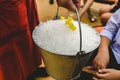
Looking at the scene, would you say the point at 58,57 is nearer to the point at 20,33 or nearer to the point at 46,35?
the point at 46,35

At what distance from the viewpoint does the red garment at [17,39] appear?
1327mm

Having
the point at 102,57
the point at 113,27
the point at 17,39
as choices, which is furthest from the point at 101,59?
the point at 17,39

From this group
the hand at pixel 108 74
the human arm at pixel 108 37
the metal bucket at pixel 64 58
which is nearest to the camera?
the metal bucket at pixel 64 58

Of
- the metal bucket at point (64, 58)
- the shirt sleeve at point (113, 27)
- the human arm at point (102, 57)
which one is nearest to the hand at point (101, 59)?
the human arm at point (102, 57)

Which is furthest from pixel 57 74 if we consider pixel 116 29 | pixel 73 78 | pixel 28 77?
pixel 28 77

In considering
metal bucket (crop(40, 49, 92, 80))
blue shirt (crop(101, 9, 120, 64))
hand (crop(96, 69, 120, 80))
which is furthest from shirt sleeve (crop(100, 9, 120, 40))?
metal bucket (crop(40, 49, 92, 80))

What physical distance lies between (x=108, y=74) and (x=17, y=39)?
23.5 inches

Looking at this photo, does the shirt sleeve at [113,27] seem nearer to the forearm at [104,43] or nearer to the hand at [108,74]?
the forearm at [104,43]

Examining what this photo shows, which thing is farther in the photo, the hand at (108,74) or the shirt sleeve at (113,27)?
the shirt sleeve at (113,27)

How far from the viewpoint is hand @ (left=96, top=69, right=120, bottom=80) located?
1.24 metres

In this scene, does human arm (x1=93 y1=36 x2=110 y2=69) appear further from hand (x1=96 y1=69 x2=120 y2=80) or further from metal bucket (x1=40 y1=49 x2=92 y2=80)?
metal bucket (x1=40 y1=49 x2=92 y2=80)

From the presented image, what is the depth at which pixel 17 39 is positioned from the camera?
1477 mm

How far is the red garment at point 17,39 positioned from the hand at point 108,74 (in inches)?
20.7

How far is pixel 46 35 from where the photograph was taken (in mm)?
1114
